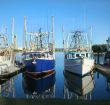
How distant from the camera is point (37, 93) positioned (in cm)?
3147

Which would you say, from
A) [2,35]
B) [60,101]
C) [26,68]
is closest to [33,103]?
[60,101]

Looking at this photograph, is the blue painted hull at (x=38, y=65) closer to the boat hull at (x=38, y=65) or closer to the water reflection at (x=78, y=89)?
the boat hull at (x=38, y=65)

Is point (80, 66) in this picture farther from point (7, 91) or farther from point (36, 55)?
point (7, 91)

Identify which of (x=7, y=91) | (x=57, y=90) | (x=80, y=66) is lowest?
(x=57, y=90)

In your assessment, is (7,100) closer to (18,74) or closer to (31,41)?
(18,74)

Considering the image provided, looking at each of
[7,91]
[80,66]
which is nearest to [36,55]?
[80,66]

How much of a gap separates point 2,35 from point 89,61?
2413cm

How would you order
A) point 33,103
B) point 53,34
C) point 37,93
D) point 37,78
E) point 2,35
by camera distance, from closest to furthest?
point 33,103
point 37,93
point 37,78
point 53,34
point 2,35

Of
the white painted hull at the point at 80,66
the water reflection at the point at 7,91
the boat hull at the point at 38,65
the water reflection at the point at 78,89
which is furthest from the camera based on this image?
the white painted hull at the point at 80,66

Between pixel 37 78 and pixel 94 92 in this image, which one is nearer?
pixel 94 92

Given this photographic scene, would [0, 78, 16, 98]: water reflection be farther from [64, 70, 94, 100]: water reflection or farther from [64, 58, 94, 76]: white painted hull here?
[64, 58, 94, 76]: white painted hull

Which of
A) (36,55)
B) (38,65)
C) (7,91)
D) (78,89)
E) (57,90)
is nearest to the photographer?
(7,91)

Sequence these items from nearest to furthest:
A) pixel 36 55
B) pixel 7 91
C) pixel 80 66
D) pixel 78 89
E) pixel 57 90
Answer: pixel 7 91, pixel 57 90, pixel 78 89, pixel 80 66, pixel 36 55

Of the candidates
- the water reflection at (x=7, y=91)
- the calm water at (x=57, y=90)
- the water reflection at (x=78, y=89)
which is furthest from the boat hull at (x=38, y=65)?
the water reflection at (x=7, y=91)
